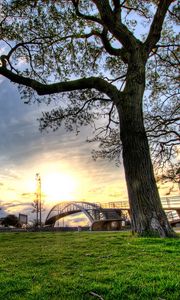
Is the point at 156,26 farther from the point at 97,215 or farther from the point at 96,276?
the point at 97,215

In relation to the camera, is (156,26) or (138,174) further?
(156,26)

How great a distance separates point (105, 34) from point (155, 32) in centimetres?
232

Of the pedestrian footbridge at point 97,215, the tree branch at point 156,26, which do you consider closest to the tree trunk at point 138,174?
the tree branch at point 156,26

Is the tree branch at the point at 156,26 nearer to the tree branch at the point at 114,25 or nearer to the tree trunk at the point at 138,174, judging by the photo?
the tree branch at the point at 114,25

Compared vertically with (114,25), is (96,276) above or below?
below

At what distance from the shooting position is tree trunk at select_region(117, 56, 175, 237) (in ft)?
22.4

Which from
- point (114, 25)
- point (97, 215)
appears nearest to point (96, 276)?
point (114, 25)

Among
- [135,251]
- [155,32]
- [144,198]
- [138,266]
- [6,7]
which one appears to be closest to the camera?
[138,266]

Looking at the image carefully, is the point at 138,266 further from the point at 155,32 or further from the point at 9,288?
the point at 155,32

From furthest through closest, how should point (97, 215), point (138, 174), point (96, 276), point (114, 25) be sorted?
point (97, 215)
point (114, 25)
point (138, 174)
point (96, 276)

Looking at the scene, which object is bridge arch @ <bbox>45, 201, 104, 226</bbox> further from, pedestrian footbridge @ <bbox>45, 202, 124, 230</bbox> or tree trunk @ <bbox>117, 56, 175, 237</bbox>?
tree trunk @ <bbox>117, 56, 175, 237</bbox>

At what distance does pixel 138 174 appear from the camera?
285 inches

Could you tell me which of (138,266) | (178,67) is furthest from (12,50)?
(138,266)

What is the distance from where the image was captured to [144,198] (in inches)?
275
